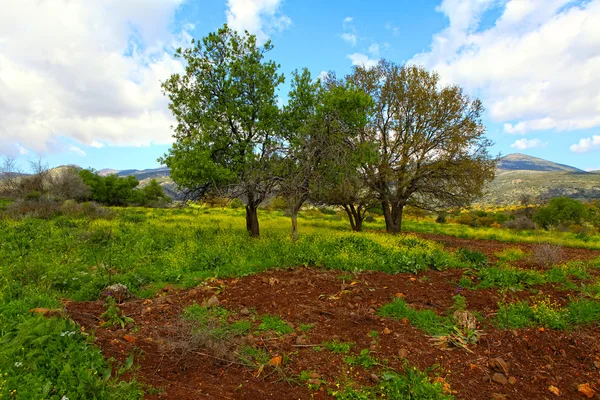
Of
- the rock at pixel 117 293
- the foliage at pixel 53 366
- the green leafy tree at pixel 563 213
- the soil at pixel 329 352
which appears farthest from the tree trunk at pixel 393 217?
the green leafy tree at pixel 563 213

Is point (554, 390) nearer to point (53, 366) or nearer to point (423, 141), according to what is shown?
point (53, 366)

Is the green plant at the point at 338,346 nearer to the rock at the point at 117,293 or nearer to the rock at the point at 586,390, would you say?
the rock at the point at 586,390

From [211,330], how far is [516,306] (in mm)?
6501

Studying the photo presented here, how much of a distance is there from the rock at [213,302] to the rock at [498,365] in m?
5.39

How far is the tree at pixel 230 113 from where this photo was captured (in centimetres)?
1434

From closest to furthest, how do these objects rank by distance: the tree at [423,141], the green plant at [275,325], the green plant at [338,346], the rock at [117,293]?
the green plant at [338,346] → the green plant at [275,325] → the rock at [117,293] → the tree at [423,141]

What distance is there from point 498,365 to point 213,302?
5.56 metres

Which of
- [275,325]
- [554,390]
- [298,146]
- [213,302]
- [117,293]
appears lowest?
[554,390]

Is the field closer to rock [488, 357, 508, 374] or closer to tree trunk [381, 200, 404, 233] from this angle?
rock [488, 357, 508, 374]

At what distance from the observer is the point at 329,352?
17.5ft

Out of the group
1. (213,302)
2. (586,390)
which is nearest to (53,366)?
(213,302)

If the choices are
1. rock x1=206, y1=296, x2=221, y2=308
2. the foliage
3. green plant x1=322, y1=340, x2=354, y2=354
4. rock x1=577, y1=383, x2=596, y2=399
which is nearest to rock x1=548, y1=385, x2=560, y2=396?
rock x1=577, y1=383, x2=596, y2=399

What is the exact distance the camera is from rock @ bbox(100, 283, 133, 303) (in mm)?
7599

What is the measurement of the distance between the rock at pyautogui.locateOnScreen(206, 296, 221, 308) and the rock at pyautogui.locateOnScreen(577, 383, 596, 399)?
6432 mm
